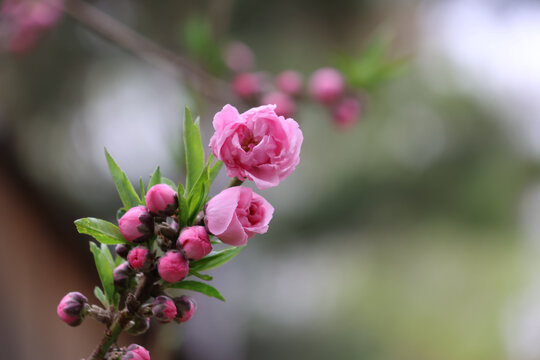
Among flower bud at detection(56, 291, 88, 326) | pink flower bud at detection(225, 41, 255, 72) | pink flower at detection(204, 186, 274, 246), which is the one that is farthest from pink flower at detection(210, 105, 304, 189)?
pink flower bud at detection(225, 41, 255, 72)

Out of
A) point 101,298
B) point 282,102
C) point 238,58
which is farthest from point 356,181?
point 101,298

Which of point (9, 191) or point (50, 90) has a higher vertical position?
point (50, 90)

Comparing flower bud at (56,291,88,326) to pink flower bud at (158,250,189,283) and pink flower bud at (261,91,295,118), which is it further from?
pink flower bud at (261,91,295,118)

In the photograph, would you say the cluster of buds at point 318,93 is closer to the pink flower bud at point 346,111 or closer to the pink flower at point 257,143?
the pink flower bud at point 346,111

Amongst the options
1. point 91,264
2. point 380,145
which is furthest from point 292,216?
point 91,264

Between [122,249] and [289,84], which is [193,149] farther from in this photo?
[289,84]

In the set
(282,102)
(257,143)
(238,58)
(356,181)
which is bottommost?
(257,143)

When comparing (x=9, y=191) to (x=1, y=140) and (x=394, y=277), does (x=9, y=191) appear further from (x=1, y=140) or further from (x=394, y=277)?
(x=394, y=277)
